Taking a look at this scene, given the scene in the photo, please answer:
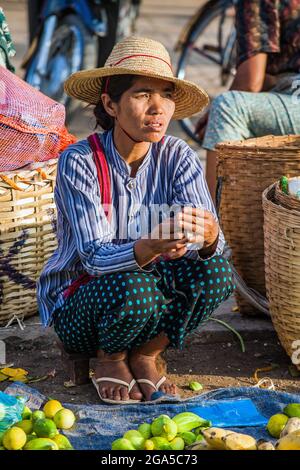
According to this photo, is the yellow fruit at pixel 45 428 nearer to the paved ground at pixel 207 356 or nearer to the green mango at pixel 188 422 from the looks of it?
the green mango at pixel 188 422

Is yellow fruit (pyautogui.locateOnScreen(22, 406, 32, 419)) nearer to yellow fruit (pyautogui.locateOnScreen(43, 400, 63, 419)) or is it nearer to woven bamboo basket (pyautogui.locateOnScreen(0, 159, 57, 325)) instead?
yellow fruit (pyautogui.locateOnScreen(43, 400, 63, 419))

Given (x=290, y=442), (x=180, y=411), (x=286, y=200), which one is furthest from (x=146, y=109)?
(x=290, y=442)

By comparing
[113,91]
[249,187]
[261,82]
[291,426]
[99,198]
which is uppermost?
[113,91]

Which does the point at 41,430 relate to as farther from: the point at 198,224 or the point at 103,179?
the point at 103,179

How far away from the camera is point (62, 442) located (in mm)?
2781

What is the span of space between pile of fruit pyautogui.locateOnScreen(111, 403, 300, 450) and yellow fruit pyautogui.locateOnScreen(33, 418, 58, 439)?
0.21m

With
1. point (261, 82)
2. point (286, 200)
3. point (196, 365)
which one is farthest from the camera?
point (261, 82)

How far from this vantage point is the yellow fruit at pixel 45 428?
2.80m

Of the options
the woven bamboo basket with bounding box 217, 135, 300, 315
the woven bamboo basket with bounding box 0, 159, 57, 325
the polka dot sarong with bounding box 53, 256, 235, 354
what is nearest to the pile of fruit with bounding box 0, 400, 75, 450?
the polka dot sarong with bounding box 53, 256, 235, 354

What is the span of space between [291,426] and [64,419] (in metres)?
0.70

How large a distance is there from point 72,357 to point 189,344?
2.13ft

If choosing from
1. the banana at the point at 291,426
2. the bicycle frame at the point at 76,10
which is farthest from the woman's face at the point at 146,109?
the bicycle frame at the point at 76,10

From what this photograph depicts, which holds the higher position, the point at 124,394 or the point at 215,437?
the point at 215,437

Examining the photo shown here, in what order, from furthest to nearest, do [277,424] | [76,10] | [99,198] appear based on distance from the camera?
1. [76,10]
2. [99,198]
3. [277,424]
